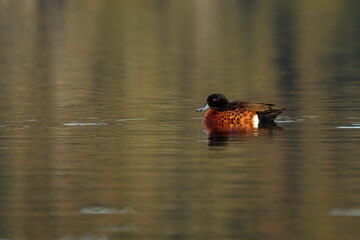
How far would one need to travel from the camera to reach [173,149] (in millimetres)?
19891

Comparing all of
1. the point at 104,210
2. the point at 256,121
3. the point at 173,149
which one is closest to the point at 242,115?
the point at 256,121

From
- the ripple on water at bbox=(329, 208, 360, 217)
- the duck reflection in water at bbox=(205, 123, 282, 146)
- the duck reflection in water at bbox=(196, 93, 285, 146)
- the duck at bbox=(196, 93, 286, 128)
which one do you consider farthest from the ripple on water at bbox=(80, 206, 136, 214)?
the duck at bbox=(196, 93, 286, 128)

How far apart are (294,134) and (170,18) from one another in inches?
3044

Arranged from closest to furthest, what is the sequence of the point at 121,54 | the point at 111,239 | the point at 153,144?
the point at 111,239, the point at 153,144, the point at 121,54

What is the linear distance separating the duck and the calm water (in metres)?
0.37

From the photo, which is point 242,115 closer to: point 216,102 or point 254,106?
point 254,106

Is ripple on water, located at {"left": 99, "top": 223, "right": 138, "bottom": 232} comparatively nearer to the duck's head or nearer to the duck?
the duck

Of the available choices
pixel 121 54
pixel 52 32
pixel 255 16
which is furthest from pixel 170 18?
pixel 121 54

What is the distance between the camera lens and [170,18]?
9862cm

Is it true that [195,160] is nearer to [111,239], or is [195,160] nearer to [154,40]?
[111,239]

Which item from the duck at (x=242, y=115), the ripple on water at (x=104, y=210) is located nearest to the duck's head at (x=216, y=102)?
the duck at (x=242, y=115)

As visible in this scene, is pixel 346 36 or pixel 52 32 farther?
pixel 52 32

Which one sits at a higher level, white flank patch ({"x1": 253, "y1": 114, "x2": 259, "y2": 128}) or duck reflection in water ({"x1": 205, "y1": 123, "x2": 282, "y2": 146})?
white flank patch ({"x1": 253, "y1": 114, "x2": 259, "y2": 128})

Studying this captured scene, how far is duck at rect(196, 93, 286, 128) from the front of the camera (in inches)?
926
